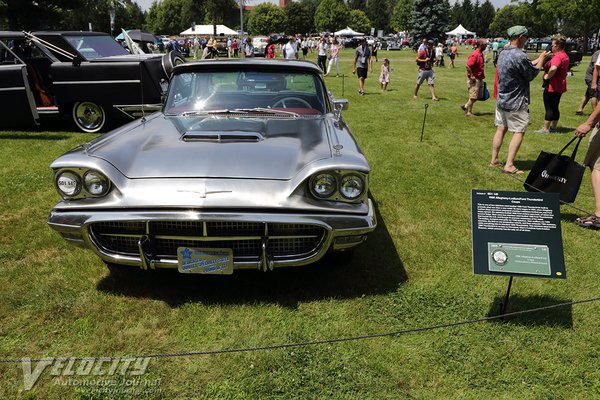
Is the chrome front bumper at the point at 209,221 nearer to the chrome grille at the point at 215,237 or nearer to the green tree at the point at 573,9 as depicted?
the chrome grille at the point at 215,237

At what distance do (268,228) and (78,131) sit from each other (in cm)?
728

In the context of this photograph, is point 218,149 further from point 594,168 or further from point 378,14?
point 378,14

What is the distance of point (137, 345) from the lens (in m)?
2.70

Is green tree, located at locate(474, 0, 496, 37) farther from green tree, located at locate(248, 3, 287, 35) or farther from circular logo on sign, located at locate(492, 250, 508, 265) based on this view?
circular logo on sign, located at locate(492, 250, 508, 265)

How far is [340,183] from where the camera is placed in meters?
2.93

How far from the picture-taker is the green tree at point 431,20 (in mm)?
44375

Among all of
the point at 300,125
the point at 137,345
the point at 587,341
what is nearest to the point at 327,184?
the point at 300,125

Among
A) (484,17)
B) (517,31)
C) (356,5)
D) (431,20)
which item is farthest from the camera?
(356,5)

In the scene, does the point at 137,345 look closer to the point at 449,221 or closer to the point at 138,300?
the point at 138,300

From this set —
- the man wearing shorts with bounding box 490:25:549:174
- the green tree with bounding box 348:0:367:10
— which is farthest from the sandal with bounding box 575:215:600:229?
the green tree with bounding box 348:0:367:10

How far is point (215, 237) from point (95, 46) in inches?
315

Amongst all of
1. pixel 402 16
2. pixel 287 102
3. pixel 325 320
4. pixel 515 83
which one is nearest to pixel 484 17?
pixel 402 16

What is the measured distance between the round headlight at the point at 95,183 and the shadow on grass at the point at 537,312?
266 centimetres

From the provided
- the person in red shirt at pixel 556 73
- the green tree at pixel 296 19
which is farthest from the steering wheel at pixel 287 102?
the green tree at pixel 296 19
